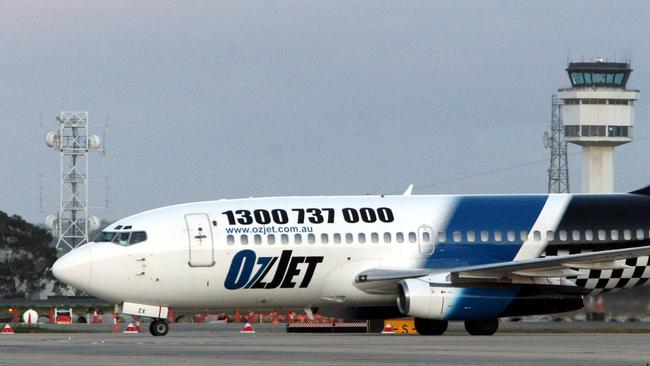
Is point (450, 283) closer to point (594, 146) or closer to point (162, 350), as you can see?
point (162, 350)

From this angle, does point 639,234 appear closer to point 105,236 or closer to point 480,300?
point 480,300

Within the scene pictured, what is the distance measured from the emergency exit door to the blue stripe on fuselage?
5790 mm

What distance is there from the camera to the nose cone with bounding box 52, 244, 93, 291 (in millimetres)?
42094

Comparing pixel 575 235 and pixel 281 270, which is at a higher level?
pixel 575 235

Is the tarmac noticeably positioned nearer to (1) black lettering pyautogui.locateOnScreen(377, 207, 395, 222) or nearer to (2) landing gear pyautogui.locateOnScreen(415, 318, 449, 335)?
(2) landing gear pyautogui.locateOnScreen(415, 318, 449, 335)

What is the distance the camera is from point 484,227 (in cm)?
4394

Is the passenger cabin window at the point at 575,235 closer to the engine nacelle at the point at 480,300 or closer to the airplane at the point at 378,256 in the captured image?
the airplane at the point at 378,256

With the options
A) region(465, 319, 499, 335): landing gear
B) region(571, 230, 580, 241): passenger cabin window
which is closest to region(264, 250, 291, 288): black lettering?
region(465, 319, 499, 335): landing gear

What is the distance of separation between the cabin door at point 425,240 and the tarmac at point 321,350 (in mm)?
4548

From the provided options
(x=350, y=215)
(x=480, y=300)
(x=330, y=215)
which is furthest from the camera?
(x=350, y=215)

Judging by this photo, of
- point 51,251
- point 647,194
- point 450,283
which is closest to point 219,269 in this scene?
point 450,283

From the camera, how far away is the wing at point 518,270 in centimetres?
4103

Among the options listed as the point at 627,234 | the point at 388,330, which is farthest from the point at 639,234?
the point at 388,330

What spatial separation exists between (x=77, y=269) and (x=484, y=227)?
35.2ft
